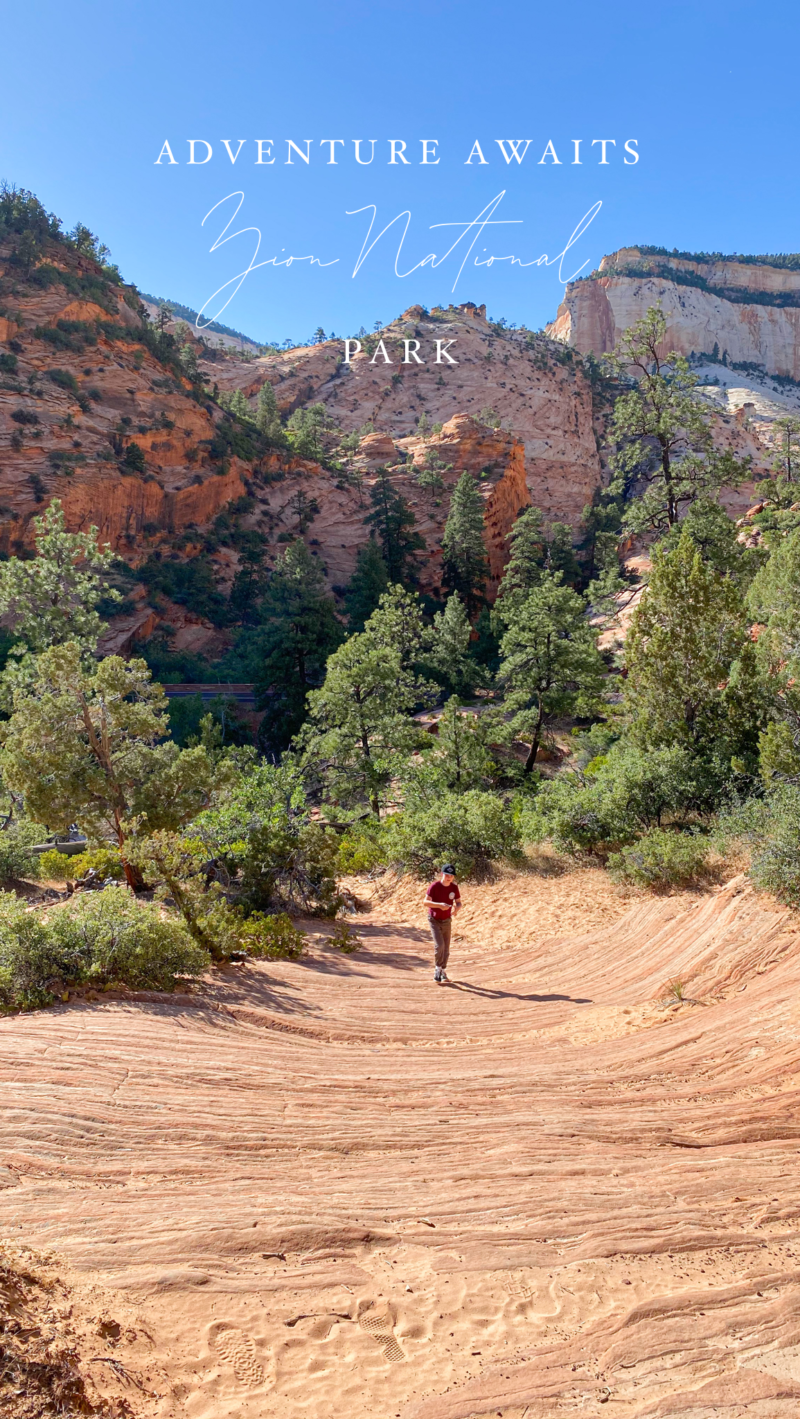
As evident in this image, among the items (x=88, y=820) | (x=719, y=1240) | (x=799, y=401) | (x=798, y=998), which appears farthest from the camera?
(x=799, y=401)

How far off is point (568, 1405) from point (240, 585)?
149 feet

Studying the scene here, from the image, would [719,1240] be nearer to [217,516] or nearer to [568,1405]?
[568,1405]

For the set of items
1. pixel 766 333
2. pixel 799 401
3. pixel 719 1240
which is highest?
pixel 766 333

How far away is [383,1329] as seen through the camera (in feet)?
11.2

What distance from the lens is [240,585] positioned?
45.6 meters

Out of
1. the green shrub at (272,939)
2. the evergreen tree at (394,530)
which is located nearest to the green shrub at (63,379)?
the evergreen tree at (394,530)

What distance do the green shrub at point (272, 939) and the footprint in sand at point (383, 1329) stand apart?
19.1 ft

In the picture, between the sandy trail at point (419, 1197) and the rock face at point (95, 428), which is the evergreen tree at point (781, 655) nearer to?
the sandy trail at point (419, 1197)

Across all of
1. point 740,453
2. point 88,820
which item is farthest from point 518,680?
point 740,453

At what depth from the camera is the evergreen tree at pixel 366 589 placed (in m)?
40.9

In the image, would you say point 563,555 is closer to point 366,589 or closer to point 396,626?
point 366,589

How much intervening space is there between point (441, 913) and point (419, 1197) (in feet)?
15.2

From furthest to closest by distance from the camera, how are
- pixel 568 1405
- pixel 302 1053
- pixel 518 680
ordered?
pixel 518 680
pixel 302 1053
pixel 568 1405

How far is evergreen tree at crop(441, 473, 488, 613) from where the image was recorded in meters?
47.9
